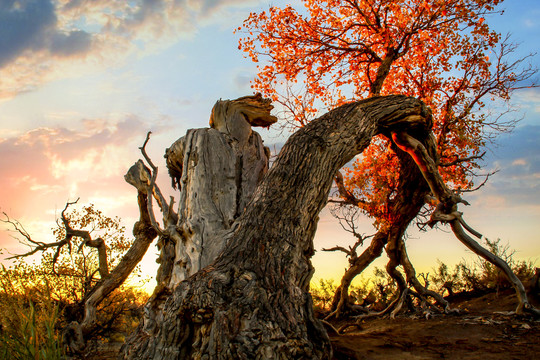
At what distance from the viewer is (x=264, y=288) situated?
2.78 meters

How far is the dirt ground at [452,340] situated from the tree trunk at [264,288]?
4.30 ft

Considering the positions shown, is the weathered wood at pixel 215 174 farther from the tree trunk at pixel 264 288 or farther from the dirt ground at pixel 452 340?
→ the dirt ground at pixel 452 340

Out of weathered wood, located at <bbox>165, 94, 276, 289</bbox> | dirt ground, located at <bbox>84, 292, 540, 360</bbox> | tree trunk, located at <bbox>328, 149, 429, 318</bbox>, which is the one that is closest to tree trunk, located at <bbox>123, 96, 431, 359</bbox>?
weathered wood, located at <bbox>165, 94, 276, 289</bbox>

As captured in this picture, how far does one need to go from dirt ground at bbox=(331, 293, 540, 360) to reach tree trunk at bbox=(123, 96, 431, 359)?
131 centimetres

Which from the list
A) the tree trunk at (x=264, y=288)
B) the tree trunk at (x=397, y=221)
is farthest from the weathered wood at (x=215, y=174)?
the tree trunk at (x=397, y=221)

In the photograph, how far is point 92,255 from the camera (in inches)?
364

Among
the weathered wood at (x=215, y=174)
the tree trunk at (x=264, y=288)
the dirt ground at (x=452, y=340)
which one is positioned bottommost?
the dirt ground at (x=452, y=340)

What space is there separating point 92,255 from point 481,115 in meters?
10.7

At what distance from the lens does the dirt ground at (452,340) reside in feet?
13.4

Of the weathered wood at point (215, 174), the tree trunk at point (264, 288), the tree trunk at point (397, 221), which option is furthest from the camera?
the tree trunk at point (397, 221)

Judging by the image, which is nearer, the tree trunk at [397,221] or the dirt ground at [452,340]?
the dirt ground at [452,340]

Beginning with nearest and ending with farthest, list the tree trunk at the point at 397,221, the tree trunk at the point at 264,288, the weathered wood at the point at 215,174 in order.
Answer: the tree trunk at the point at 264,288
the weathered wood at the point at 215,174
the tree trunk at the point at 397,221

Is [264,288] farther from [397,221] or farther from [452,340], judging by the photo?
[397,221]

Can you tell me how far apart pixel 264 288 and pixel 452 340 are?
369 cm
